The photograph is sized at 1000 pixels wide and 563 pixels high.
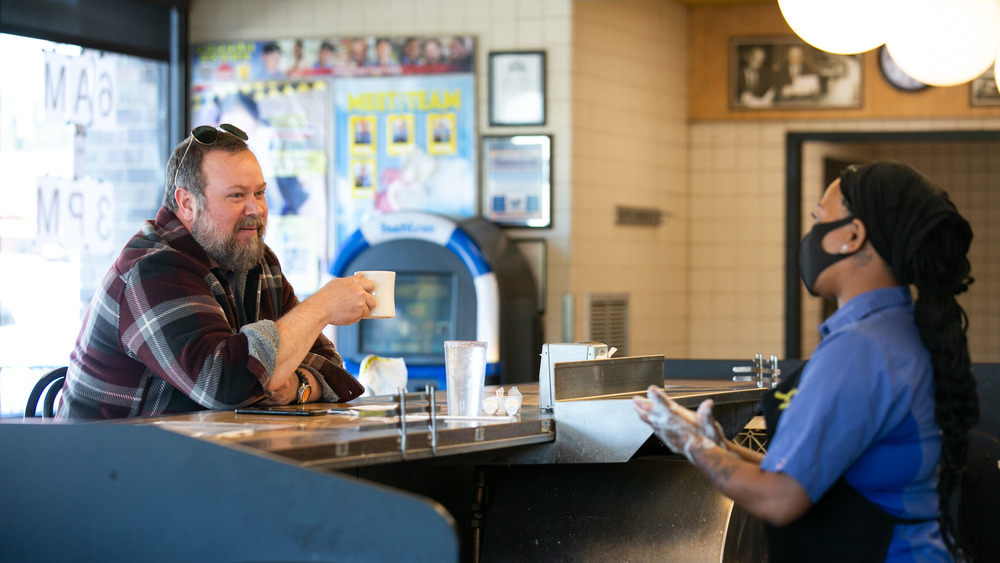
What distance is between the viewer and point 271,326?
2293mm

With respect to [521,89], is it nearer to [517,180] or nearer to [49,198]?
[517,180]

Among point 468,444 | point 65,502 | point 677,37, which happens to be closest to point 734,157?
point 677,37

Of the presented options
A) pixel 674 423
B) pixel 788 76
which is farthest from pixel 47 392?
pixel 788 76

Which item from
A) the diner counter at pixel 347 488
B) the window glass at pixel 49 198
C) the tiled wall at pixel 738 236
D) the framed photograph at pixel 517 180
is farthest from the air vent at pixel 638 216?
the diner counter at pixel 347 488

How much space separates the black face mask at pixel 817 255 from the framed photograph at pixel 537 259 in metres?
3.54

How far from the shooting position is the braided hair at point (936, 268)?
1.63m

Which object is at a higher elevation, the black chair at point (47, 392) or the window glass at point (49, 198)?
the window glass at point (49, 198)

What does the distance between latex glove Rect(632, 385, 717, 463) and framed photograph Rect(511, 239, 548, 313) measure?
3.55m

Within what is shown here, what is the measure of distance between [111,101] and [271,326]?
333 centimetres

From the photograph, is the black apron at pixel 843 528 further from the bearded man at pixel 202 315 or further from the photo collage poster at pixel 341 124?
the photo collage poster at pixel 341 124

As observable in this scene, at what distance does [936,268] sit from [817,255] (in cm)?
19

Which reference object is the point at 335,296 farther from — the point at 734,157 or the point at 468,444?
the point at 734,157

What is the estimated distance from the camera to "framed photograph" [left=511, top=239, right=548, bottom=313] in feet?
17.5

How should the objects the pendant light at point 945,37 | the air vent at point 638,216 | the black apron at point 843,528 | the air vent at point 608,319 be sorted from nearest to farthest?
the black apron at point 843,528, the pendant light at point 945,37, the air vent at point 608,319, the air vent at point 638,216
